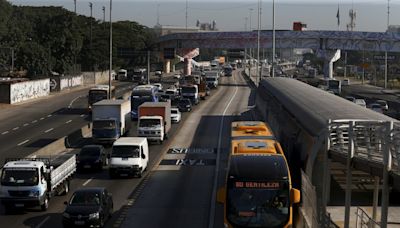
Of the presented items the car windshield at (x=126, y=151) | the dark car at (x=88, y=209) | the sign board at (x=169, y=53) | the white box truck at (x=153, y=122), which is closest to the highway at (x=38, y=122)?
the white box truck at (x=153, y=122)

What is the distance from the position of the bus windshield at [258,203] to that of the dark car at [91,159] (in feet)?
60.8

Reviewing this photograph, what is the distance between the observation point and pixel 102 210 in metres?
26.0

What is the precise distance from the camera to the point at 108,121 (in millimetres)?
48781

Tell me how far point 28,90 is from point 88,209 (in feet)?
211

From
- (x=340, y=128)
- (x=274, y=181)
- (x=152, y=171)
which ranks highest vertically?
(x=340, y=128)

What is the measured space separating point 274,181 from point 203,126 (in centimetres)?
4155

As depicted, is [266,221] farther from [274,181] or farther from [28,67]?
[28,67]

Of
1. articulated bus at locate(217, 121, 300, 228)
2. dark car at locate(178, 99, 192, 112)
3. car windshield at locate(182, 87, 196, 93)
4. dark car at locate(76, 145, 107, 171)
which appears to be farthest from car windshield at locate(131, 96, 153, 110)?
articulated bus at locate(217, 121, 300, 228)

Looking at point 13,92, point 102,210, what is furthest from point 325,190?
point 13,92

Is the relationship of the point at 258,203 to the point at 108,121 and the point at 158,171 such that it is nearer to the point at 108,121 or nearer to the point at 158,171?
the point at 158,171

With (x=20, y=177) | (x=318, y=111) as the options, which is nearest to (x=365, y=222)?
(x=318, y=111)

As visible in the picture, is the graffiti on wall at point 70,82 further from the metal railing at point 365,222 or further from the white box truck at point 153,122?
the metal railing at point 365,222

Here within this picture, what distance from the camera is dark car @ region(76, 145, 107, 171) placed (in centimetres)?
3831

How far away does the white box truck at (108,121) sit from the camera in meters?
48.5
